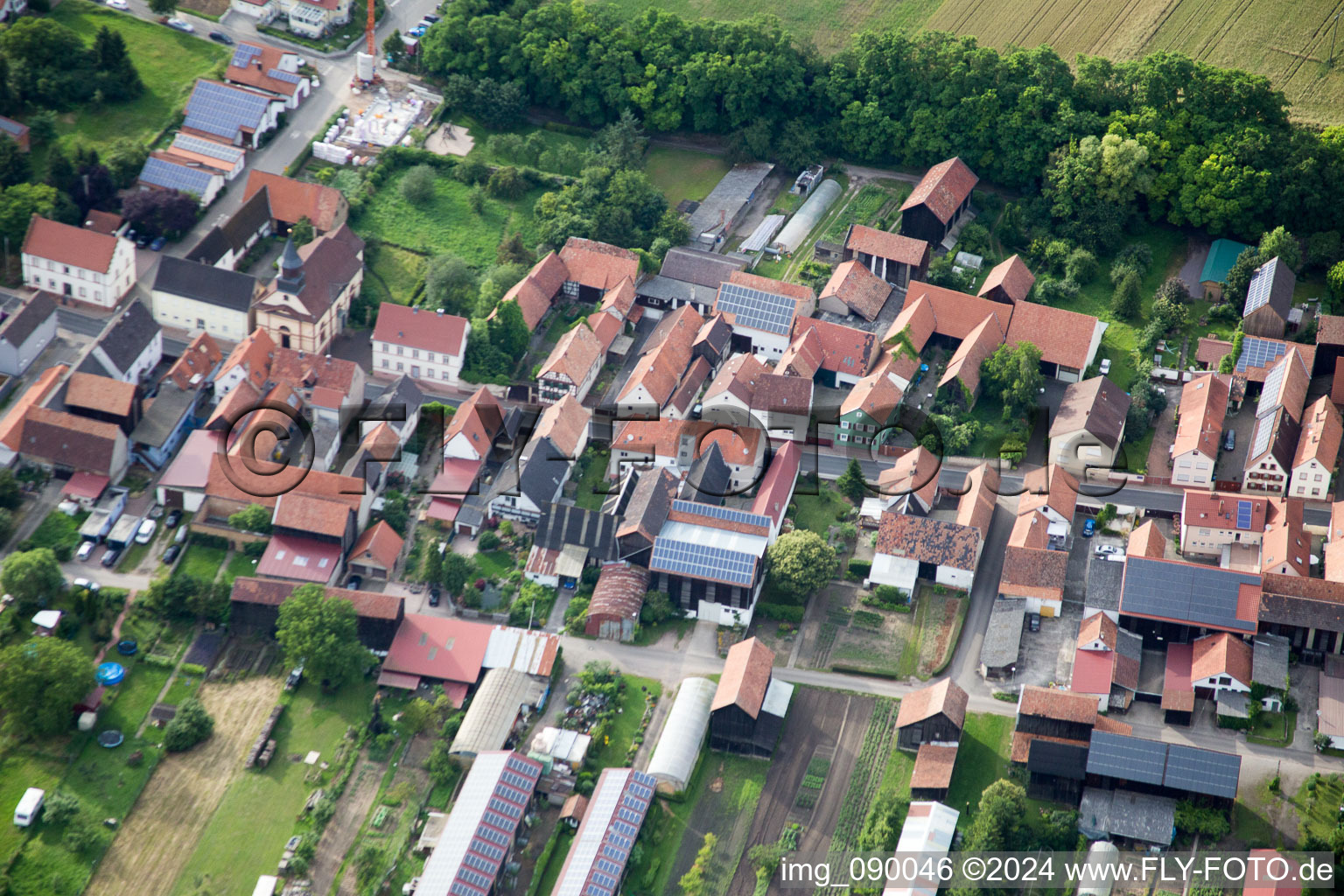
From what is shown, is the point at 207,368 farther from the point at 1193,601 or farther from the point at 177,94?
the point at 1193,601

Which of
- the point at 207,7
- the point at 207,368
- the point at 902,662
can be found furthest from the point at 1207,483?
the point at 207,7

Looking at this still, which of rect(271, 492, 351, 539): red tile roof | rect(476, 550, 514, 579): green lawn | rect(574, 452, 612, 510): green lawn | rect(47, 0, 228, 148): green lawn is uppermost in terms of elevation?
rect(47, 0, 228, 148): green lawn

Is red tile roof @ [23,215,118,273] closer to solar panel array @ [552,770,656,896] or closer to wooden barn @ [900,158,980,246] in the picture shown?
solar panel array @ [552,770,656,896]

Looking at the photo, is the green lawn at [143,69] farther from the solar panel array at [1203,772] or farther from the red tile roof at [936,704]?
the solar panel array at [1203,772]

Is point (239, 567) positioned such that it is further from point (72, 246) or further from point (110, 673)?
point (72, 246)

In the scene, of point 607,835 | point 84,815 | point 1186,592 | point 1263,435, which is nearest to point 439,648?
point 607,835

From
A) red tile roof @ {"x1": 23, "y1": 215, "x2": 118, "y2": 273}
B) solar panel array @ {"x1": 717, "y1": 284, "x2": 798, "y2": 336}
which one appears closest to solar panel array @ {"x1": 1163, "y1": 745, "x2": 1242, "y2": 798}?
solar panel array @ {"x1": 717, "y1": 284, "x2": 798, "y2": 336}

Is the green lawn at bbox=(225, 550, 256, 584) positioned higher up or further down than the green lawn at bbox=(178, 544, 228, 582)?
further down
